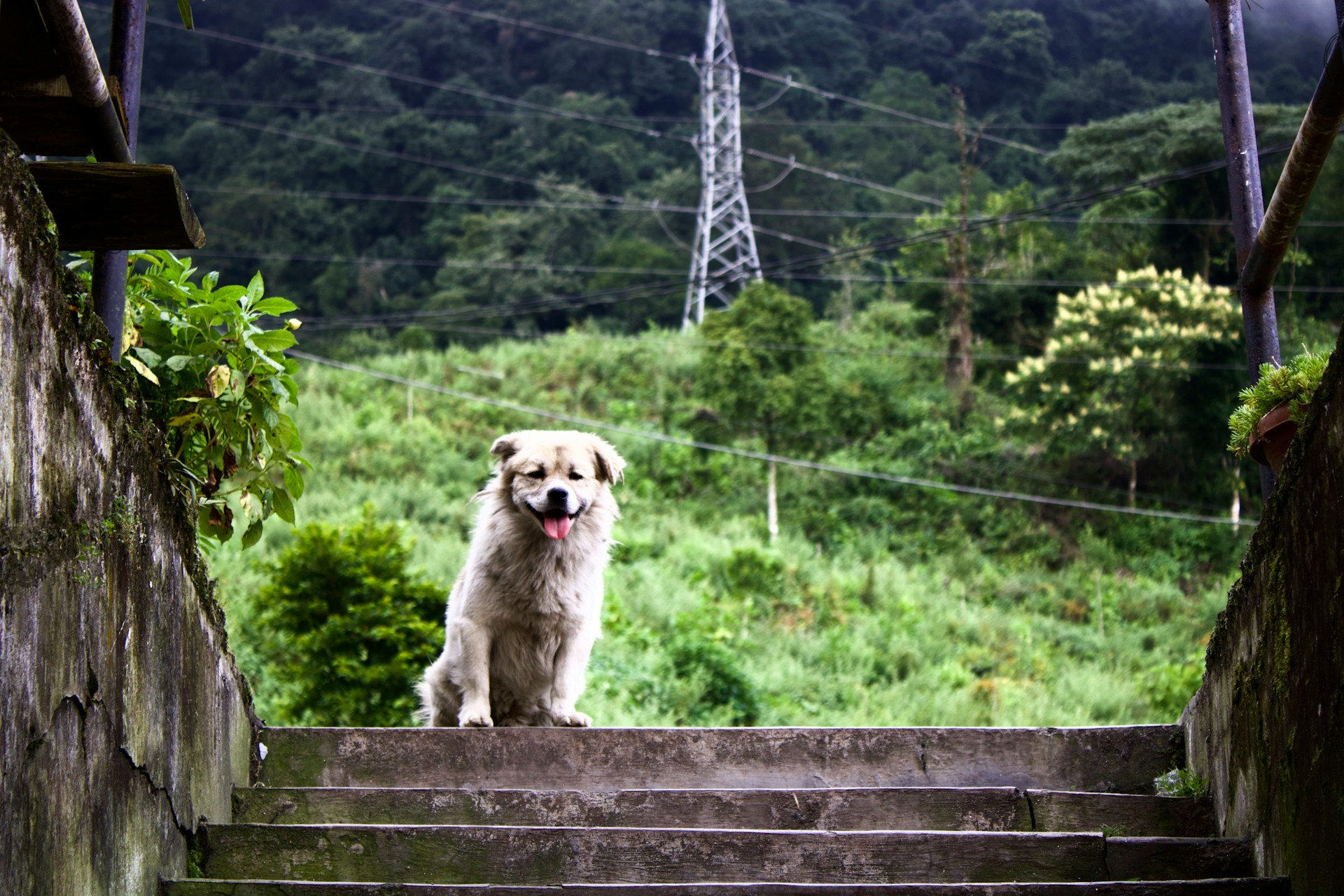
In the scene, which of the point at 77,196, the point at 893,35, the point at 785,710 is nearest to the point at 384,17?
the point at 893,35

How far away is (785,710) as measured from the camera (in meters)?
16.4

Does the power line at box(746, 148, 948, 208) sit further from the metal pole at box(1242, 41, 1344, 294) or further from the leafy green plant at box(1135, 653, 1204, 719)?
the metal pole at box(1242, 41, 1344, 294)

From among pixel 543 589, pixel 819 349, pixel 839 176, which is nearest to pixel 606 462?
pixel 543 589

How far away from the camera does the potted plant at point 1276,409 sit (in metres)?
3.44

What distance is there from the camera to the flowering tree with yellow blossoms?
2788cm

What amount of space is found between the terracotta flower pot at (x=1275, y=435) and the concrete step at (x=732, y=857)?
43.0 inches

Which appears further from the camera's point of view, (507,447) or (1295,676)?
(507,447)

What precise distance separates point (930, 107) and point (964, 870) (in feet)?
212

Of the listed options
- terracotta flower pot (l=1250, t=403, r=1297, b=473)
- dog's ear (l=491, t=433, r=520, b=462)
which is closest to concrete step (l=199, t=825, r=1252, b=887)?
terracotta flower pot (l=1250, t=403, r=1297, b=473)

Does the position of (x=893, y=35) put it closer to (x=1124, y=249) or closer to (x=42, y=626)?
(x=1124, y=249)

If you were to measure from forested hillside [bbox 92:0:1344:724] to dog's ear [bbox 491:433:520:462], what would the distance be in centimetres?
437

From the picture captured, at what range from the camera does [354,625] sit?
1060 cm

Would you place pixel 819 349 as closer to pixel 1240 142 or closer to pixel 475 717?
pixel 475 717

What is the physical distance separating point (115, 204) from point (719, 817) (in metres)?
2.42
